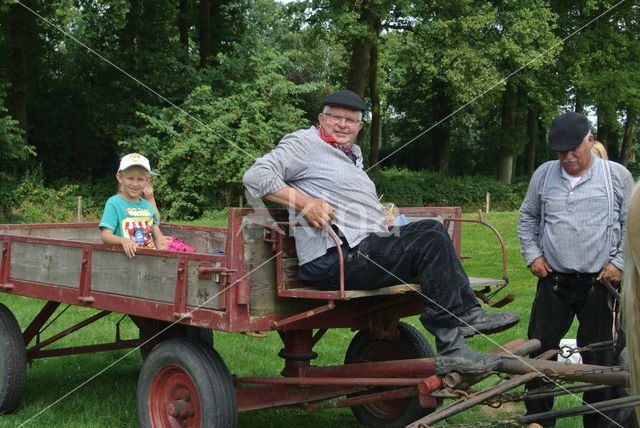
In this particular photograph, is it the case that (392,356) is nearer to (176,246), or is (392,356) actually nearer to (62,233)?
(176,246)

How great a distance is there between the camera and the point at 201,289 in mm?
4172

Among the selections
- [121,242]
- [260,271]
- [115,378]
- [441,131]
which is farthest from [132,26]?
[260,271]

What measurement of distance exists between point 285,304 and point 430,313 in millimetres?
842

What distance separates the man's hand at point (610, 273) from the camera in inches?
185

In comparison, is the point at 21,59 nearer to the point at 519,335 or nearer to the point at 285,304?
the point at 519,335

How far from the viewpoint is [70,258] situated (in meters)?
5.02

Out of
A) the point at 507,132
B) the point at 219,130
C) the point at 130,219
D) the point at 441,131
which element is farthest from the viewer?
the point at 441,131

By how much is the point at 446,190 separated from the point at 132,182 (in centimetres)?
2588

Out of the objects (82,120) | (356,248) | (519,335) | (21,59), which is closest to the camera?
(356,248)

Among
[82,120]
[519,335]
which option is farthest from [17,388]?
[82,120]

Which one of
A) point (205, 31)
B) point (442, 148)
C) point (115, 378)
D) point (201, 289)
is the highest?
point (205, 31)

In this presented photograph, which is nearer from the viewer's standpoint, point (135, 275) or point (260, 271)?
point (260, 271)

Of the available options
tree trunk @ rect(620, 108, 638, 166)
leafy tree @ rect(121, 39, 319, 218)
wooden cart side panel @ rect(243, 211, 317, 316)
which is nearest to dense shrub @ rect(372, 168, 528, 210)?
leafy tree @ rect(121, 39, 319, 218)

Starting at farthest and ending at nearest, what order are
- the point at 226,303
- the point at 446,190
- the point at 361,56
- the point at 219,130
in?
the point at 446,190
the point at 361,56
the point at 219,130
the point at 226,303
